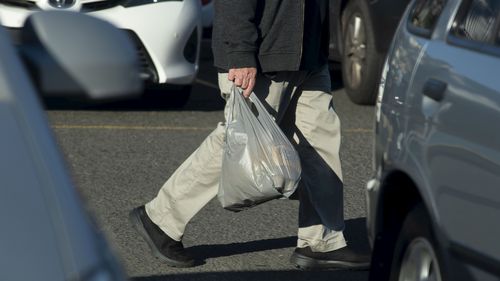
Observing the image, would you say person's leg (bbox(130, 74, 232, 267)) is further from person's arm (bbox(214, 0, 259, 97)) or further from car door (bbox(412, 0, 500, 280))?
car door (bbox(412, 0, 500, 280))

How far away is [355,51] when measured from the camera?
394 inches

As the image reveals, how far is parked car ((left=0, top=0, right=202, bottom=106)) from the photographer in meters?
9.18

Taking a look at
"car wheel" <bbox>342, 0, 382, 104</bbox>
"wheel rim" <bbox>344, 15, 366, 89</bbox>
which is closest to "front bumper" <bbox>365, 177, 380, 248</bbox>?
"car wheel" <bbox>342, 0, 382, 104</bbox>

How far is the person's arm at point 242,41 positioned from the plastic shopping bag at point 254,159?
7cm

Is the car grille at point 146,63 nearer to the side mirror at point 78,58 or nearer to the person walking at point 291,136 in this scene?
the person walking at point 291,136

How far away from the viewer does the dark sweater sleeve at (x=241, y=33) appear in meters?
5.54

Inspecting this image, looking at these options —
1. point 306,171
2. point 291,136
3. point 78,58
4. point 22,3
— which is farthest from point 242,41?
point 22,3

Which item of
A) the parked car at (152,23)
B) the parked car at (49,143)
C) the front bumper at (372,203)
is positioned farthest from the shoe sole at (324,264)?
the parked car at (152,23)

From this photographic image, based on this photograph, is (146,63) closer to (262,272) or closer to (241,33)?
(262,272)

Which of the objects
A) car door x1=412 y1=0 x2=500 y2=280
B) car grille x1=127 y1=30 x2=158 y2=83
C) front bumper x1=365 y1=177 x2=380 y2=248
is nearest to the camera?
car door x1=412 y1=0 x2=500 y2=280

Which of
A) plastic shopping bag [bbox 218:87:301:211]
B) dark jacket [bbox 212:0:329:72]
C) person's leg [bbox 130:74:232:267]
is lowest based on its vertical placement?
person's leg [bbox 130:74:232:267]

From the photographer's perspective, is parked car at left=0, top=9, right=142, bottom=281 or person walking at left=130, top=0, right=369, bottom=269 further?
person walking at left=130, top=0, right=369, bottom=269

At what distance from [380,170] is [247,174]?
0.87 metres

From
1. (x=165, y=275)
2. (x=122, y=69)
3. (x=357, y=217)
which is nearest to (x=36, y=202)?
(x=122, y=69)
